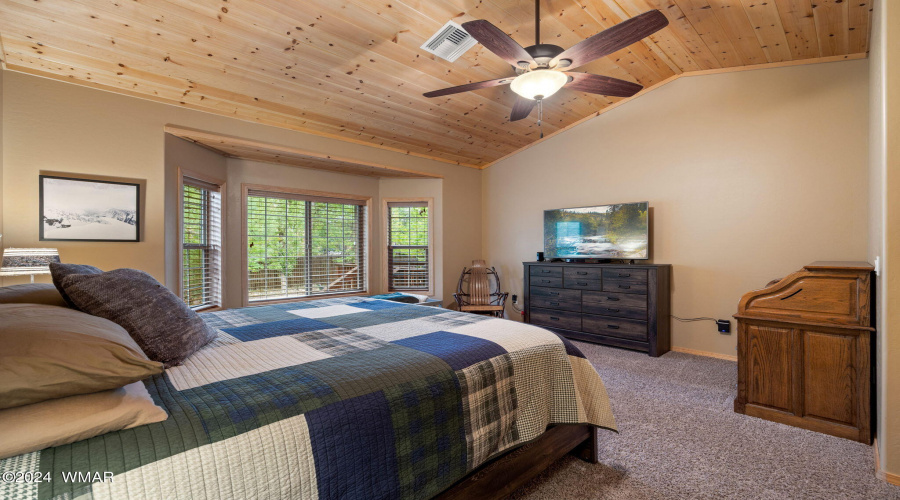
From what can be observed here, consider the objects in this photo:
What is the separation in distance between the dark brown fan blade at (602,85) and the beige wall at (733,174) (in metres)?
1.82

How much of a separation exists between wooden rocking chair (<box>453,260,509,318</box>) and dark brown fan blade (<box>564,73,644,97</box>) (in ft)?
9.82

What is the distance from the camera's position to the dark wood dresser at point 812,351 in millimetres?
2251

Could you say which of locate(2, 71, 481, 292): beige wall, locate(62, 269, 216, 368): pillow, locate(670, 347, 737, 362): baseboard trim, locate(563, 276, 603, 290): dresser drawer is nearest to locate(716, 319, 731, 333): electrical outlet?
locate(670, 347, 737, 362): baseboard trim

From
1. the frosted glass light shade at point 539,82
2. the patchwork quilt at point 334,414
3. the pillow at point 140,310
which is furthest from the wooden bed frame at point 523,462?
the frosted glass light shade at point 539,82

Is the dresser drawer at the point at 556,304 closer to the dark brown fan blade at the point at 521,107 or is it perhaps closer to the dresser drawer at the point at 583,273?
the dresser drawer at the point at 583,273

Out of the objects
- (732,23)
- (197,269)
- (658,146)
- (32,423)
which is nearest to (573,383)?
(32,423)

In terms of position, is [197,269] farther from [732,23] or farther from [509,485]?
[732,23]

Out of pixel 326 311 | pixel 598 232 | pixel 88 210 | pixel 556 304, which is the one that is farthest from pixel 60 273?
pixel 598 232

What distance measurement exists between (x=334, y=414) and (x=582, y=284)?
381 cm

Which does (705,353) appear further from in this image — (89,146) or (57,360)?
(89,146)

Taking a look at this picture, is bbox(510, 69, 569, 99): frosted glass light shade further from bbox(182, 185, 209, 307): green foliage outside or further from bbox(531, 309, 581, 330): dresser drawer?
bbox(182, 185, 209, 307): green foliage outside

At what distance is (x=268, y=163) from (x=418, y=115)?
1.81 metres

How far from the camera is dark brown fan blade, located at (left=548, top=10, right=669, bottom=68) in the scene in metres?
2.02

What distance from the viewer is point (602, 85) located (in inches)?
109
